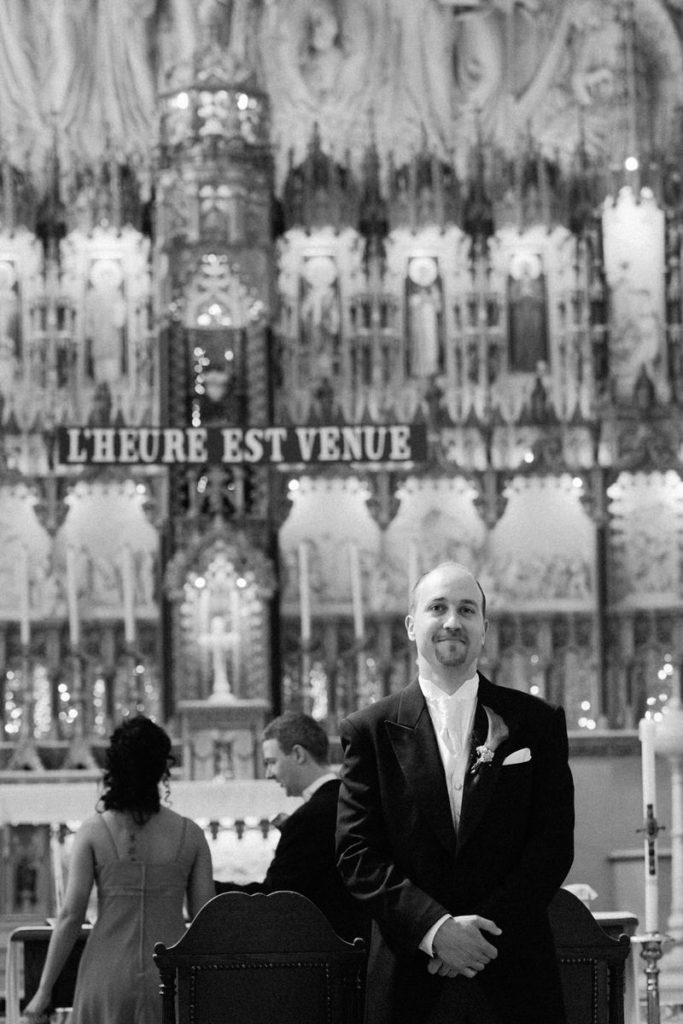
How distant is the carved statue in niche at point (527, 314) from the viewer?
18.2 m

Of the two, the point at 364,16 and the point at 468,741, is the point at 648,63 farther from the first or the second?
the point at 468,741

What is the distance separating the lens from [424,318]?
1836 cm

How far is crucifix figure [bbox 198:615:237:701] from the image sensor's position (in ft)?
55.1

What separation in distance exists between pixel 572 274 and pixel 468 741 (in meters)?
13.4

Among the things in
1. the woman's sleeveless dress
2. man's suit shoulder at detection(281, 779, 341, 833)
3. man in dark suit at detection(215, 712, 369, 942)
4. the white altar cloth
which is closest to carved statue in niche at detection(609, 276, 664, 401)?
the white altar cloth

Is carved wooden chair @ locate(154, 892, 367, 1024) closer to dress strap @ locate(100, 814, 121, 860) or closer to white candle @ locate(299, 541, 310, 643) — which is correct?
dress strap @ locate(100, 814, 121, 860)

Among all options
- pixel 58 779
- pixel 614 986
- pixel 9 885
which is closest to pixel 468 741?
pixel 614 986

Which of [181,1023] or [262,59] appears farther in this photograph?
[262,59]

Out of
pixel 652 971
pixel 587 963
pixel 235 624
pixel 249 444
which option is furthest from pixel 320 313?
pixel 587 963

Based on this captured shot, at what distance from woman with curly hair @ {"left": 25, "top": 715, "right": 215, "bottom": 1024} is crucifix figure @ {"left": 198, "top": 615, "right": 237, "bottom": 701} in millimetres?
10141

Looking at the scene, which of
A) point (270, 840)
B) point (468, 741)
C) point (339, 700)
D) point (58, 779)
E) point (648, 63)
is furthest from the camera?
point (648, 63)

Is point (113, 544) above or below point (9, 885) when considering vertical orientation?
above

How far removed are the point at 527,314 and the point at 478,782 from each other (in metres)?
13.4

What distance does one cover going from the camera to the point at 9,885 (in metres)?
12.0
